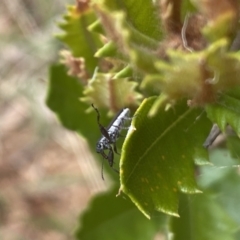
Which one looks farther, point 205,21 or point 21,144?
point 21,144

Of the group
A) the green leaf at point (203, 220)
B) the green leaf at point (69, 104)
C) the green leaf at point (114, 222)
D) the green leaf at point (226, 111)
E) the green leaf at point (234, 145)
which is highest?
the green leaf at point (226, 111)

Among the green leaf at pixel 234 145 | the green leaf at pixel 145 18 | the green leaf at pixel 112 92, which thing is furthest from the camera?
the green leaf at pixel 234 145

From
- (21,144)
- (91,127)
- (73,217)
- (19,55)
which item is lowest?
(73,217)

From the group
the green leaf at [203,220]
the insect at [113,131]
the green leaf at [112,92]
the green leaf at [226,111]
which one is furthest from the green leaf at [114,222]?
the green leaf at [226,111]

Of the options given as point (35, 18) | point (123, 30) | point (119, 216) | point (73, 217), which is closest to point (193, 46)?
point (123, 30)

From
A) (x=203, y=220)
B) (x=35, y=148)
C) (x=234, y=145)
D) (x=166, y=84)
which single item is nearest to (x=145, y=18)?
(x=166, y=84)

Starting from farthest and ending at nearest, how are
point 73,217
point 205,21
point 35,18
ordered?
point 35,18 < point 73,217 < point 205,21

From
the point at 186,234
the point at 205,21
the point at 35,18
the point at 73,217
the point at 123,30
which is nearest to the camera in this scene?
the point at 123,30

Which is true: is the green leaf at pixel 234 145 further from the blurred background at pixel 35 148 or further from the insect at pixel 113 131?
the blurred background at pixel 35 148

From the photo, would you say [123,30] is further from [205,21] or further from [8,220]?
[8,220]
